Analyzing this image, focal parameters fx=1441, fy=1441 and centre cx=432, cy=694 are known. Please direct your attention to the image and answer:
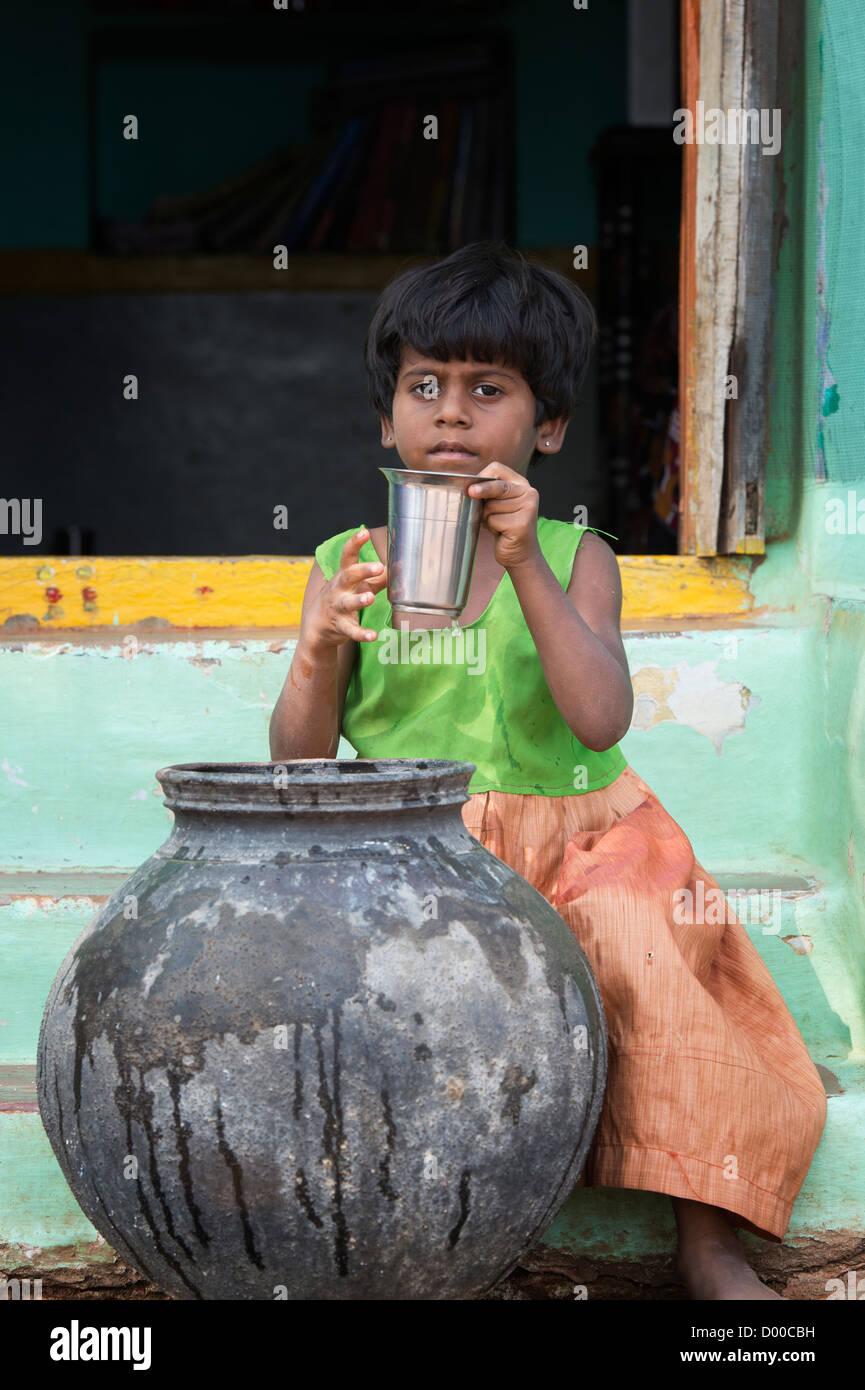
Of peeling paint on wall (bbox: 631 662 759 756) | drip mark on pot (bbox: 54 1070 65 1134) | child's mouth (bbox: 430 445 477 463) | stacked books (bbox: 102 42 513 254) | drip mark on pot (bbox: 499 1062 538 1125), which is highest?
stacked books (bbox: 102 42 513 254)

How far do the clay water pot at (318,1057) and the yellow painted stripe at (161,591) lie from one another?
4.68 ft

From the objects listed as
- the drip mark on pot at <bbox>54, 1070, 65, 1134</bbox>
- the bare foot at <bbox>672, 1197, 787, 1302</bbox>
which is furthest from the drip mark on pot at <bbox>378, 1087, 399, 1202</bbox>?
the bare foot at <bbox>672, 1197, 787, 1302</bbox>

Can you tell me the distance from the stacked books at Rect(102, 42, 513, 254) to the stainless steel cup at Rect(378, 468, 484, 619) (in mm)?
4117

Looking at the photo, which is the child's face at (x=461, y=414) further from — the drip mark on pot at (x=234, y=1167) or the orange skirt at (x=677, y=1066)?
the drip mark on pot at (x=234, y=1167)

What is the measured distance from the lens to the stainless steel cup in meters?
1.69

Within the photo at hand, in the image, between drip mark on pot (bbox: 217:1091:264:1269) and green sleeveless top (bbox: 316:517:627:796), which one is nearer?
drip mark on pot (bbox: 217:1091:264:1269)

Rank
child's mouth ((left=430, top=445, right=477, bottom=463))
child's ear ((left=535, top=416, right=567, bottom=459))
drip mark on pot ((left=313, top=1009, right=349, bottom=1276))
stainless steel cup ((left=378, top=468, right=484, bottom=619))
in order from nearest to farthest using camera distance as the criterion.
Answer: drip mark on pot ((left=313, top=1009, right=349, bottom=1276)) < stainless steel cup ((left=378, top=468, right=484, bottom=619)) < child's mouth ((left=430, top=445, right=477, bottom=463)) < child's ear ((left=535, top=416, right=567, bottom=459))

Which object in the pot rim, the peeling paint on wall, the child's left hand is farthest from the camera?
the peeling paint on wall

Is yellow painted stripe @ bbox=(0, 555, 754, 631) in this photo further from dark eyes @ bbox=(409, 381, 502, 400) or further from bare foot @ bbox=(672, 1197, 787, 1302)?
bare foot @ bbox=(672, 1197, 787, 1302)

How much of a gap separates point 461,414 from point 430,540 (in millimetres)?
412

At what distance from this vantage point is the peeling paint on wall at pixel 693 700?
8.98 ft

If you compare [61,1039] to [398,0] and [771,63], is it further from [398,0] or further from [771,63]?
[398,0]

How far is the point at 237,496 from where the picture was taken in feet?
19.5
